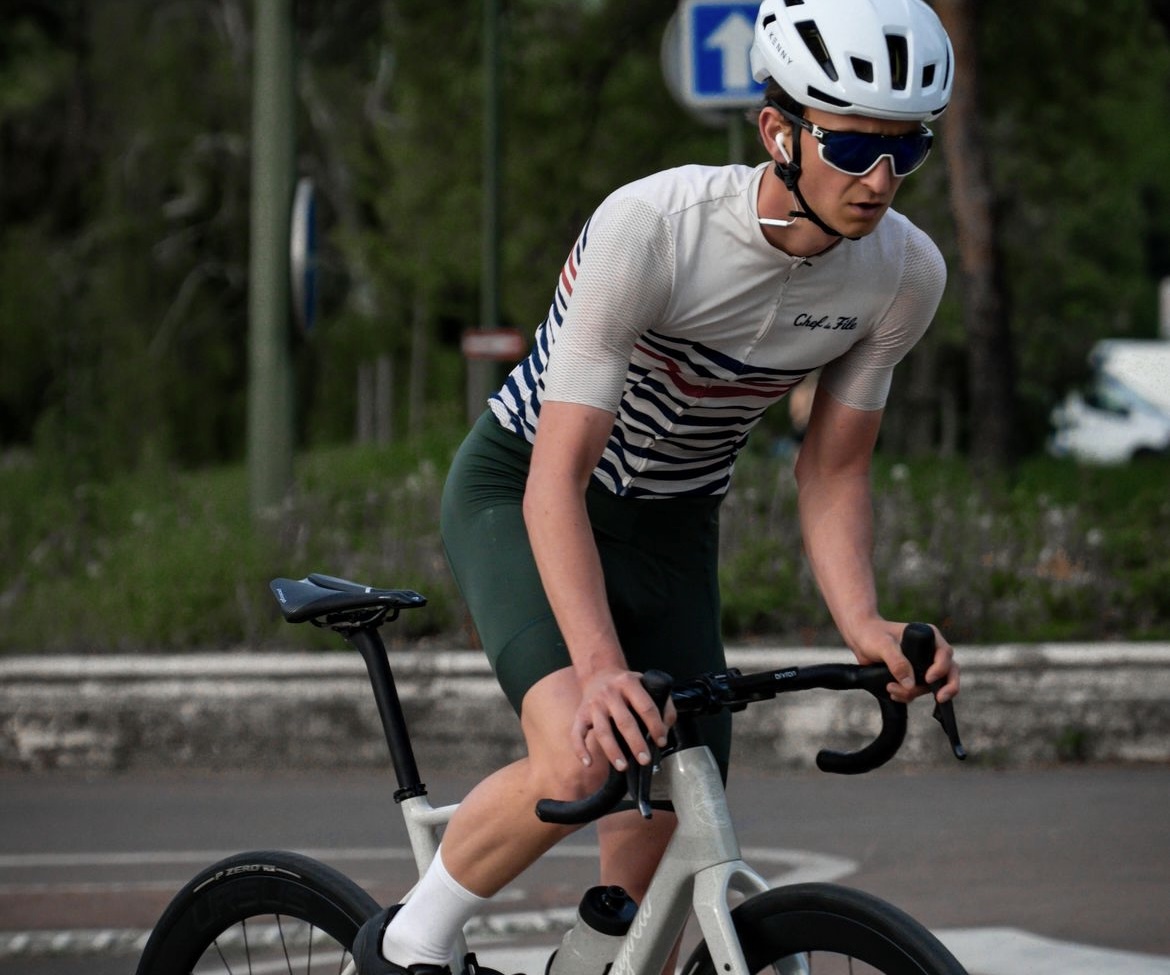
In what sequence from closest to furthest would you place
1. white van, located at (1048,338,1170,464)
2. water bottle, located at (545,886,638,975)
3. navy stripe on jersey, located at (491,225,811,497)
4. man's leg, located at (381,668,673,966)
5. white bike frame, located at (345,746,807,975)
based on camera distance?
white bike frame, located at (345,746,807,975) → man's leg, located at (381,668,673,966) → water bottle, located at (545,886,638,975) → navy stripe on jersey, located at (491,225,811,497) → white van, located at (1048,338,1170,464)

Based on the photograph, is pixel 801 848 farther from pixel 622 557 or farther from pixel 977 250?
pixel 977 250

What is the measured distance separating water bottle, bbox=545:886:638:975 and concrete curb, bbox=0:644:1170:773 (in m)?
4.72

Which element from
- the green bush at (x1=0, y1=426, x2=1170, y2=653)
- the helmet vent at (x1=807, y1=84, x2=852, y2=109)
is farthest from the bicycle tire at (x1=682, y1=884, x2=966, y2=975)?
the green bush at (x1=0, y1=426, x2=1170, y2=653)

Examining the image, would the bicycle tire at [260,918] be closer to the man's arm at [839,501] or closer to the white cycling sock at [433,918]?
the white cycling sock at [433,918]

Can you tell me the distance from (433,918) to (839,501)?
3.05ft

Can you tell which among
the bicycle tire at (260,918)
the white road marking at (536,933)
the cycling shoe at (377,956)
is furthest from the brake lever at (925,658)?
the white road marking at (536,933)

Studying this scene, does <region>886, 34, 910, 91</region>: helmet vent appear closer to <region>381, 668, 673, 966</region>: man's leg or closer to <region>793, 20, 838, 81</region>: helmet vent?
<region>793, 20, 838, 81</region>: helmet vent

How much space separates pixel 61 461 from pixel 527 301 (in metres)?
13.4

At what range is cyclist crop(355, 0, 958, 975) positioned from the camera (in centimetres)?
287

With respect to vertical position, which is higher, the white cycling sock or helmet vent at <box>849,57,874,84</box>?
helmet vent at <box>849,57,874,84</box>

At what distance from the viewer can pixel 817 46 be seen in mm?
2877

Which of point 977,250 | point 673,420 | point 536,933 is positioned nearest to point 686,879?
point 673,420

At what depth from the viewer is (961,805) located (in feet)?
23.8

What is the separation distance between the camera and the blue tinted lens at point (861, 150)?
2.86 m
